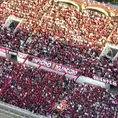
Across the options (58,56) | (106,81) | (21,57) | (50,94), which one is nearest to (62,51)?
(58,56)

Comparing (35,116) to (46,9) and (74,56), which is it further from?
(46,9)

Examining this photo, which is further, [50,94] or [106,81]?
[50,94]

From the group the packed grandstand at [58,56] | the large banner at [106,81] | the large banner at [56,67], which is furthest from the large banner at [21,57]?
the large banner at [106,81]

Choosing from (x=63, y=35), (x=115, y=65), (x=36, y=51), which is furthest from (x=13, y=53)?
(x=115, y=65)

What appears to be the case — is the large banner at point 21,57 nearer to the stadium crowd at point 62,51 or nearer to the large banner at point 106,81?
the stadium crowd at point 62,51

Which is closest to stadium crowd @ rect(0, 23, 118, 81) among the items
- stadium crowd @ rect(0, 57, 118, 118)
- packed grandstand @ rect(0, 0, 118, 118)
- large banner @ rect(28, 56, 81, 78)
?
packed grandstand @ rect(0, 0, 118, 118)

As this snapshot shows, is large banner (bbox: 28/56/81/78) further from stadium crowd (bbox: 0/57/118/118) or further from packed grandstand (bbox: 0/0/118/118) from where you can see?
stadium crowd (bbox: 0/57/118/118)

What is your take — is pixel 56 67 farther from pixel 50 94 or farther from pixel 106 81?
pixel 106 81

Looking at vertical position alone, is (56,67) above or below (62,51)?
below
